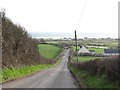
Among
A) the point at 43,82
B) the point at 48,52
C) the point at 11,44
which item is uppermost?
the point at 11,44

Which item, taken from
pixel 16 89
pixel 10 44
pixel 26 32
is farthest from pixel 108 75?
pixel 26 32

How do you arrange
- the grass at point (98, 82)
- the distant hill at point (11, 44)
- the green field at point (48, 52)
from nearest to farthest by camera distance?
1. the grass at point (98, 82)
2. the distant hill at point (11, 44)
3. the green field at point (48, 52)

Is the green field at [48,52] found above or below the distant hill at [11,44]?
below

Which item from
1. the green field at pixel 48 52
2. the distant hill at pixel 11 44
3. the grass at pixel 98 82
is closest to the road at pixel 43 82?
the grass at pixel 98 82

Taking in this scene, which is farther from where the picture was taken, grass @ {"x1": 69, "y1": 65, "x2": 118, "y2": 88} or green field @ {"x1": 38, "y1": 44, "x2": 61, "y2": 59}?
green field @ {"x1": 38, "y1": 44, "x2": 61, "y2": 59}

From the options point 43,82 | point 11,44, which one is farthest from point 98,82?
point 11,44

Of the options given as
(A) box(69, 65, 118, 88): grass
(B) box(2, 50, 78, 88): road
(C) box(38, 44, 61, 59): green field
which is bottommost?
(C) box(38, 44, 61, 59): green field

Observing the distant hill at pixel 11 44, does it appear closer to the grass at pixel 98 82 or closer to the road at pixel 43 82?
the road at pixel 43 82

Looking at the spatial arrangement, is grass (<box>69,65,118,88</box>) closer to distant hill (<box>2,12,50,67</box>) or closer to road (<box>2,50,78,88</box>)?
road (<box>2,50,78,88</box>)

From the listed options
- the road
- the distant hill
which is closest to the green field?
the distant hill

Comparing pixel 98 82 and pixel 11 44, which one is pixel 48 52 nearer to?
pixel 11 44

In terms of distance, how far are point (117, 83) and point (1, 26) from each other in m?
24.4

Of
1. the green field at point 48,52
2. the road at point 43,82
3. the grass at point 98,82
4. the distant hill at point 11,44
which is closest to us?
the grass at point 98,82

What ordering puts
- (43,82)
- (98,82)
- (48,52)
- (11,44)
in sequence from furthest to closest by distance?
(48,52), (11,44), (43,82), (98,82)
